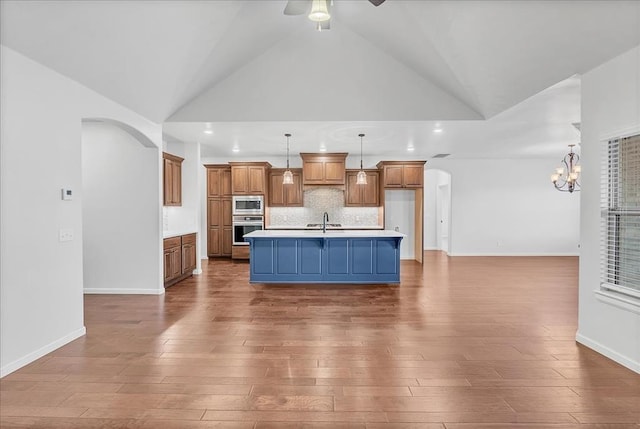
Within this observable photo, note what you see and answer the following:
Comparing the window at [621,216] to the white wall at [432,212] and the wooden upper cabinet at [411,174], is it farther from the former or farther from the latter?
the white wall at [432,212]

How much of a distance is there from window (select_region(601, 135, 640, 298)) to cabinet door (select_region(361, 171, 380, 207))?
5482 mm

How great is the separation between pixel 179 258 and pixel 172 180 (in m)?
1.43

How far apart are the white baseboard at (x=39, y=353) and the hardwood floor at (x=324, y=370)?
0.07 meters

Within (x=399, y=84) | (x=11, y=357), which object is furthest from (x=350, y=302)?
(x=11, y=357)

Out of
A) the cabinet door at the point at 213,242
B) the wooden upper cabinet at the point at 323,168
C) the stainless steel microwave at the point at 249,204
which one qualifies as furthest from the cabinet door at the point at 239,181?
the wooden upper cabinet at the point at 323,168

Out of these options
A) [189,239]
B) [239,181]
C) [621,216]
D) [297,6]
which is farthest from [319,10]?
[239,181]

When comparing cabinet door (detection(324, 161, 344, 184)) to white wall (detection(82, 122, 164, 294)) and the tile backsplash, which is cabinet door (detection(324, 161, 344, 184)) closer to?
the tile backsplash

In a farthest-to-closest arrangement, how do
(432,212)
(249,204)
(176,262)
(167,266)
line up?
(432,212)
(249,204)
(176,262)
(167,266)

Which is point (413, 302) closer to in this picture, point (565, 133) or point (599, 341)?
→ point (599, 341)

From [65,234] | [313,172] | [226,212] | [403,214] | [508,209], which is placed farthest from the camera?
[508,209]

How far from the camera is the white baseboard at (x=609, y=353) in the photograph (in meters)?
2.77

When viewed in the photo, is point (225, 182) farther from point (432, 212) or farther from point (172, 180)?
point (432, 212)

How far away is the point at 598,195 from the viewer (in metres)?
3.17

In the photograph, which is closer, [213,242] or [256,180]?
[256,180]
